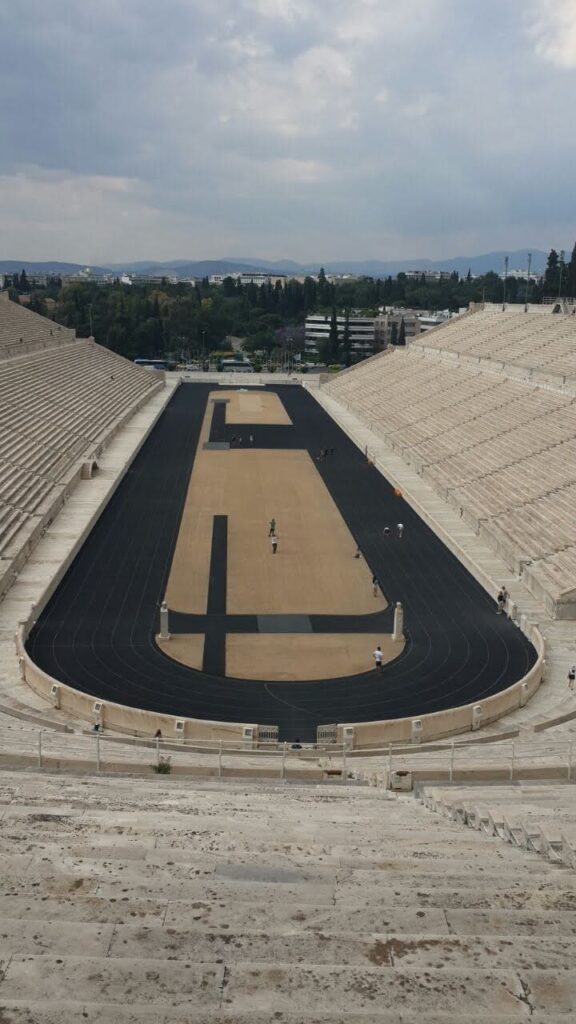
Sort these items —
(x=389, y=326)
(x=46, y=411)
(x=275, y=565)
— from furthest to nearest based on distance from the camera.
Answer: (x=389, y=326) < (x=46, y=411) < (x=275, y=565)

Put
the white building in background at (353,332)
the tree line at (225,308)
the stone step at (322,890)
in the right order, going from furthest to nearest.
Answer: the white building in background at (353,332) → the tree line at (225,308) → the stone step at (322,890)

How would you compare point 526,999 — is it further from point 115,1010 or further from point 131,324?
point 131,324

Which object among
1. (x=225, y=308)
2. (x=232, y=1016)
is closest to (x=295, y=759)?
(x=232, y=1016)

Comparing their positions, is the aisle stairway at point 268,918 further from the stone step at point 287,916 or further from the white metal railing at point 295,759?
the white metal railing at point 295,759

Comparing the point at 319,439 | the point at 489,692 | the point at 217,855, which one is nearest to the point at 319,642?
the point at 489,692

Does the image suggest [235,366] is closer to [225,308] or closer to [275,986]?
[225,308]

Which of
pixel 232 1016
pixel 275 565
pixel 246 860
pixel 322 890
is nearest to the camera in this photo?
pixel 232 1016

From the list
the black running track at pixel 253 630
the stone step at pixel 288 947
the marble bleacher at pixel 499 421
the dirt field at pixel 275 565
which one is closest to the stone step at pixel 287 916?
the stone step at pixel 288 947
